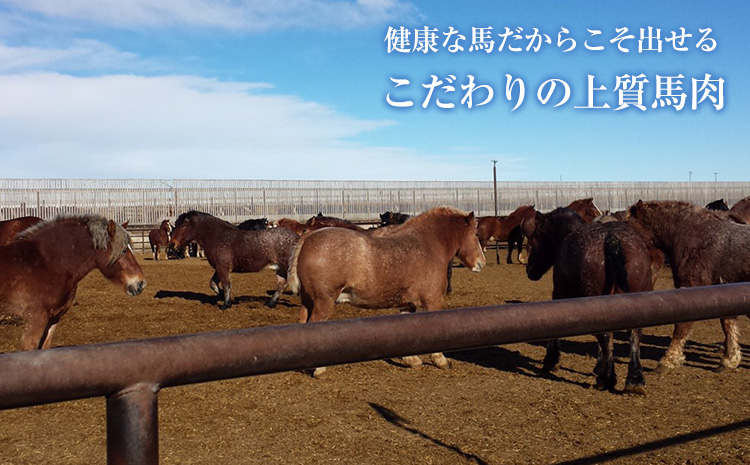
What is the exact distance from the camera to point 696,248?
7.52 m

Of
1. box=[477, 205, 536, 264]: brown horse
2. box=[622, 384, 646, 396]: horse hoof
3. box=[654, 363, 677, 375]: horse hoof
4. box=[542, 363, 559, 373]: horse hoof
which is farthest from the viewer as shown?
box=[477, 205, 536, 264]: brown horse

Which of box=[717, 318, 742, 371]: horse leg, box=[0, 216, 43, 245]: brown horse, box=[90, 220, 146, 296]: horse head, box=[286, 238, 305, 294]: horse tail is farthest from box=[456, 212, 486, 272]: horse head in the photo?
box=[0, 216, 43, 245]: brown horse

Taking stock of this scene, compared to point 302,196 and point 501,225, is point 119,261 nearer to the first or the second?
point 501,225

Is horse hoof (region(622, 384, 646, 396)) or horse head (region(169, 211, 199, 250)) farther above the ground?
horse head (region(169, 211, 199, 250))

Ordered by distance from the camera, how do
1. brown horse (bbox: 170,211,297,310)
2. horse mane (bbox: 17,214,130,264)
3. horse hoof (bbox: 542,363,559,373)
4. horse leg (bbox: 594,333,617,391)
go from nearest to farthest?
horse leg (bbox: 594,333,617,391)
horse mane (bbox: 17,214,130,264)
horse hoof (bbox: 542,363,559,373)
brown horse (bbox: 170,211,297,310)

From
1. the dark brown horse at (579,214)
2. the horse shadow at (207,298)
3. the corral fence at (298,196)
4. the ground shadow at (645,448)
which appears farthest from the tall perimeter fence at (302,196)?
the ground shadow at (645,448)

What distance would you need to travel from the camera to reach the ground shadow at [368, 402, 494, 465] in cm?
444

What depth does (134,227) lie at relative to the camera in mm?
35438

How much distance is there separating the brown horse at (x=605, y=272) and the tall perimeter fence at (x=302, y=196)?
27606 millimetres

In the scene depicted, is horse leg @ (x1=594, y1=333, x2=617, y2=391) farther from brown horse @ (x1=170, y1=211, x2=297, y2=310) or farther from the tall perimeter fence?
the tall perimeter fence

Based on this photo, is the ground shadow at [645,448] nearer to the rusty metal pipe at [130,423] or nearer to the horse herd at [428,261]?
the rusty metal pipe at [130,423]

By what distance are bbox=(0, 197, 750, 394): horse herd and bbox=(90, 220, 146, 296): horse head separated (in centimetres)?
1

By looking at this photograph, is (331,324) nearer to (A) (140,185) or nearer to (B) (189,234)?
(B) (189,234)

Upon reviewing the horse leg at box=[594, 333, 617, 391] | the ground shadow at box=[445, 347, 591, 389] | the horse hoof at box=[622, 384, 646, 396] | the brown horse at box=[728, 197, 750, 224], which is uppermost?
the brown horse at box=[728, 197, 750, 224]
